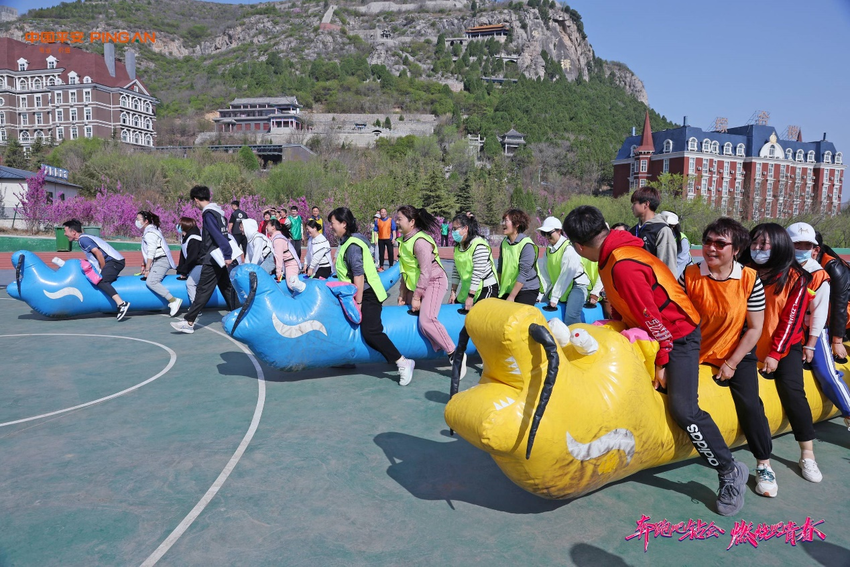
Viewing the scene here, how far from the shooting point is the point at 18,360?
258 inches

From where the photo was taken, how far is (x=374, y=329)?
5.70m

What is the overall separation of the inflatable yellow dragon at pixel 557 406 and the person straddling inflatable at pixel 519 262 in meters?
2.93

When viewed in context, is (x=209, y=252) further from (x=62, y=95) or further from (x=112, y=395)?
(x=62, y=95)

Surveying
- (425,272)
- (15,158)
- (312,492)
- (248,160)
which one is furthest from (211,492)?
(15,158)

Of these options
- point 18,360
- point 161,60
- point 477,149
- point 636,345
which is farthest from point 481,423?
point 161,60

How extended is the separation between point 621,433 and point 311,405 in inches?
116

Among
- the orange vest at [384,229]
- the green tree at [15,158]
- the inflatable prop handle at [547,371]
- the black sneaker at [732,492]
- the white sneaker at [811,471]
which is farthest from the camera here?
the green tree at [15,158]

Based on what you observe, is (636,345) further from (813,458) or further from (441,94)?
(441,94)

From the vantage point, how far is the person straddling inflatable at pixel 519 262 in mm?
6199

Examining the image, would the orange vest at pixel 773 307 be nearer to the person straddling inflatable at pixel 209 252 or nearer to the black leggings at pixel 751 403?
the black leggings at pixel 751 403

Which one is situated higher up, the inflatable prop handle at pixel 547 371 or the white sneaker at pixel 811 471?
the inflatable prop handle at pixel 547 371

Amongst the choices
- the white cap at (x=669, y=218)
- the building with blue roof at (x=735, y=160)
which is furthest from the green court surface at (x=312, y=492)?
the building with blue roof at (x=735, y=160)

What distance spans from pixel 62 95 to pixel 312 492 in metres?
Answer: 98.1

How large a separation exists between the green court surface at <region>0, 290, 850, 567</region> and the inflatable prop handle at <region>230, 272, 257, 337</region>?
2.36ft
